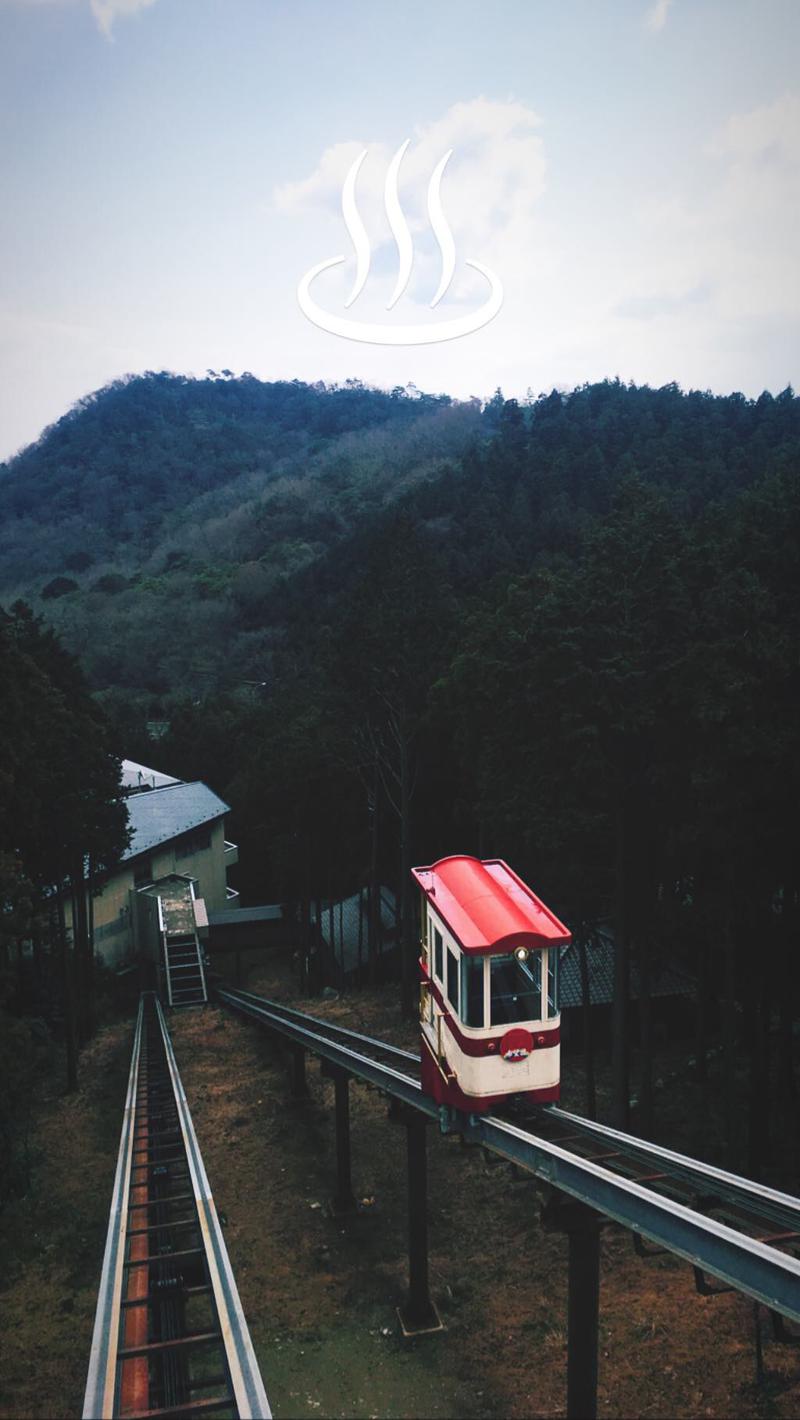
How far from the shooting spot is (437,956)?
35.8 feet

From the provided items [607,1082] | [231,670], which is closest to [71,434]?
[231,670]

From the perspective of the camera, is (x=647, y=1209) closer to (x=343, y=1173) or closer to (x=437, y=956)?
(x=437, y=956)

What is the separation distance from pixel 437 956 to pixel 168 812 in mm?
35427

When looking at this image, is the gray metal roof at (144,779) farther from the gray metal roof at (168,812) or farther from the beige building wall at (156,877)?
the beige building wall at (156,877)

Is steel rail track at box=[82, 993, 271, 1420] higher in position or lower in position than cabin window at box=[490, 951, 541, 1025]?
lower

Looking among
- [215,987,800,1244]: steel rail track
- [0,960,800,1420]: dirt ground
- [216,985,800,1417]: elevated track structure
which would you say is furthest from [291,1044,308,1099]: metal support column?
[215,987,800,1244]: steel rail track

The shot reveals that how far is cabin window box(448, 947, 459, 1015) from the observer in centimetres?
980

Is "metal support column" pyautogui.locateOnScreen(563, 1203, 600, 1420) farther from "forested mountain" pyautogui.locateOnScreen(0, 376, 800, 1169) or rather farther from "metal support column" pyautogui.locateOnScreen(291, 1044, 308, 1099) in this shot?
"metal support column" pyautogui.locateOnScreen(291, 1044, 308, 1099)

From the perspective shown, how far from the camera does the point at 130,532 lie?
14338 cm

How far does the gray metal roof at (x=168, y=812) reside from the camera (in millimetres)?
40628

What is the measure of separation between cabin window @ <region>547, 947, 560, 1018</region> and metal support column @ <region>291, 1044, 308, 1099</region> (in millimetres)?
11072

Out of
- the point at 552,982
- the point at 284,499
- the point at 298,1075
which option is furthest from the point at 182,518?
the point at 552,982

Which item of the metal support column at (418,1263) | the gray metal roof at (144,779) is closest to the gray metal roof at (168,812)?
the gray metal roof at (144,779)

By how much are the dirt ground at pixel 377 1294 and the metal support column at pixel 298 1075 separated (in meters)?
0.44
